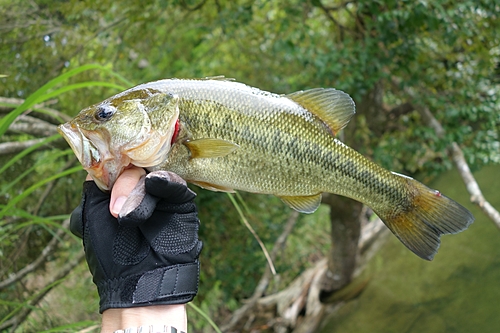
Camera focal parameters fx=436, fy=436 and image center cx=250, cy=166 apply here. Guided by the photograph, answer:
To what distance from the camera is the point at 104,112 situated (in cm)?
163

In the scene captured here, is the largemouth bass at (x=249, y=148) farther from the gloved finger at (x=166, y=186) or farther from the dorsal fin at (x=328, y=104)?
the gloved finger at (x=166, y=186)

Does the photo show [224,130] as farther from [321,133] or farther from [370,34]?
[370,34]

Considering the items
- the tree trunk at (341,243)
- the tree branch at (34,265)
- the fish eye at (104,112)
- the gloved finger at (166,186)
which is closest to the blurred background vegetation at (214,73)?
the tree branch at (34,265)

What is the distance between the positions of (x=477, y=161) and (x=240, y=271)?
2711 millimetres

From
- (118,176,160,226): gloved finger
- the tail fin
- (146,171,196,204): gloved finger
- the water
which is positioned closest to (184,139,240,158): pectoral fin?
(146,171,196,204): gloved finger

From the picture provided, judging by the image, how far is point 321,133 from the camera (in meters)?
1.81

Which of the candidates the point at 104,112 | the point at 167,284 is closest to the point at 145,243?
the point at 167,284

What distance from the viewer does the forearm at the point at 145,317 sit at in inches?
59.1

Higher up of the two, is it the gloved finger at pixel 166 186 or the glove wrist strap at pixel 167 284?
the gloved finger at pixel 166 186

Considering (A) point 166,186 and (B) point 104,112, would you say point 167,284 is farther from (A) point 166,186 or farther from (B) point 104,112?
(B) point 104,112

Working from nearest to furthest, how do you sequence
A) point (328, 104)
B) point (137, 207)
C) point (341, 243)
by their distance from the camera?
point (137, 207) < point (328, 104) < point (341, 243)

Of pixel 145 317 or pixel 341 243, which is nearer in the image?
pixel 145 317

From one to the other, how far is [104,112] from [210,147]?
42 cm

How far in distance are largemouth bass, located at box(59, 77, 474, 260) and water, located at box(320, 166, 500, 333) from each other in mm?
2550
